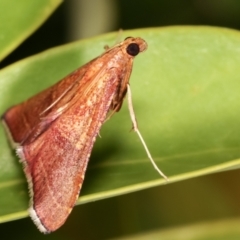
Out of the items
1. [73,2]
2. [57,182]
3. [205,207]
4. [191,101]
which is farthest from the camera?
[73,2]

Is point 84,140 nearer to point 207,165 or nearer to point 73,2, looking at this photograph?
point 207,165

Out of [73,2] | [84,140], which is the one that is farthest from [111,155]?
[73,2]

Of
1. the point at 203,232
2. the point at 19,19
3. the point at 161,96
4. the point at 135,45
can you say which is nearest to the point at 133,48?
the point at 135,45

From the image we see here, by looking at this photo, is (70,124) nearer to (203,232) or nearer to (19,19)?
(19,19)

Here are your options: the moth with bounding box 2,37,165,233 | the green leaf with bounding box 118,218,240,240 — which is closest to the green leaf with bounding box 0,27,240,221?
the moth with bounding box 2,37,165,233

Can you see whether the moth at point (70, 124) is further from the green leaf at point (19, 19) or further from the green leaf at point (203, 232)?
the green leaf at point (203, 232)

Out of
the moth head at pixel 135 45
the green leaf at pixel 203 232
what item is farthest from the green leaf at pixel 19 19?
the green leaf at pixel 203 232

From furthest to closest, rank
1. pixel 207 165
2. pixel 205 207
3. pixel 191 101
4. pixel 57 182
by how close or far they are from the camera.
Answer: pixel 205 207
pixel 191 101
pixel 57 182
pixel 207 165
